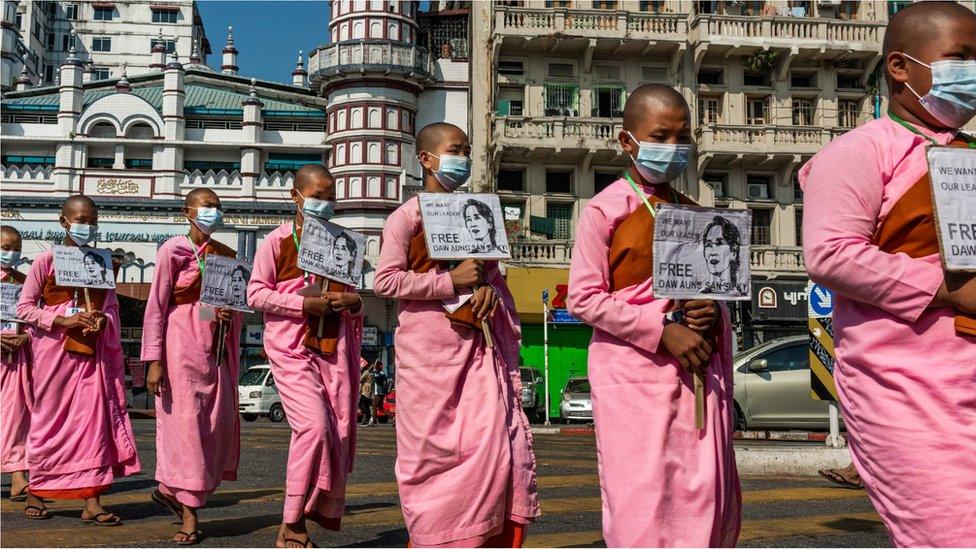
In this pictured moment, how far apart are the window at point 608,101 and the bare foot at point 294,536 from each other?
29.1m

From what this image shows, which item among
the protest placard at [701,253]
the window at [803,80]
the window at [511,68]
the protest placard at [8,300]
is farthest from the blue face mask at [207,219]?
the window at [803,80]

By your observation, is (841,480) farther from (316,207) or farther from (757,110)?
(757,110)

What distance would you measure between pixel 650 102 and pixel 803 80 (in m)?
32.6

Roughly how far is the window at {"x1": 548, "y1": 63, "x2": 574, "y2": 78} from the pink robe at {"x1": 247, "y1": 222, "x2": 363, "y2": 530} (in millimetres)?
28242

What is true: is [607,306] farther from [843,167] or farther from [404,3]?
[404,3]

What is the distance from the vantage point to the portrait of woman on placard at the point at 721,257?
3816mm

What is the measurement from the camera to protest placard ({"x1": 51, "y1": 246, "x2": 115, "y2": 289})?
786 centimetres

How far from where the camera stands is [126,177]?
45.8 meters

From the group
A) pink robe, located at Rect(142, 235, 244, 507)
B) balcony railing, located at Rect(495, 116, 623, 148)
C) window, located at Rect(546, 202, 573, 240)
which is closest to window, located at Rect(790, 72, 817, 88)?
balcony railing, located at Rect(495, 116, 623, 148)

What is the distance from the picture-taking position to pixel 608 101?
3409 cm

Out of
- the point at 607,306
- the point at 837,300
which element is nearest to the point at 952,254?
the point at 837,300

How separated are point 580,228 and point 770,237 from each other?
31.2 m

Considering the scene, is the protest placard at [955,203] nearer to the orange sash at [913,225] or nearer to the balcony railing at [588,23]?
the orange sash at [913,225]

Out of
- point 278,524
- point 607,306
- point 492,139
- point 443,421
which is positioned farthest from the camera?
point 492,139
